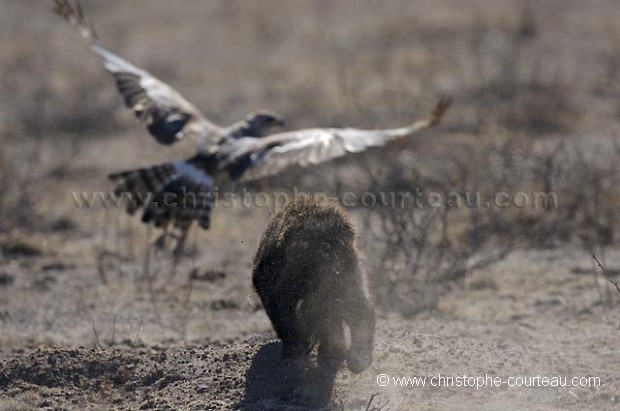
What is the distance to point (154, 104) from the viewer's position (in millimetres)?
9516

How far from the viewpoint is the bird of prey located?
834 cm

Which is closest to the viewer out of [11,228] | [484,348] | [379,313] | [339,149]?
[484,348]

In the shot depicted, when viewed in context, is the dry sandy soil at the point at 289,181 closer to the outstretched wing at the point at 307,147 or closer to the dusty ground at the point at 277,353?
the dusty ground at the point at 277,353

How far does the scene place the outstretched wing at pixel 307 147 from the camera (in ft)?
26.9

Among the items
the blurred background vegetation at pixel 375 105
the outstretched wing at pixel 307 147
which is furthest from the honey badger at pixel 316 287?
the outstretched wing at pixel 307 147

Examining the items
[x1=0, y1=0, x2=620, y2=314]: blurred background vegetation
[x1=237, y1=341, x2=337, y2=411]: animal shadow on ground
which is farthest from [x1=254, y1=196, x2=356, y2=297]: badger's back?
[x1=0, y1=0, x2=620, y2=314]: blurred background vegetation

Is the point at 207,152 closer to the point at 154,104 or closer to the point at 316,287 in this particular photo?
the point at 154,104

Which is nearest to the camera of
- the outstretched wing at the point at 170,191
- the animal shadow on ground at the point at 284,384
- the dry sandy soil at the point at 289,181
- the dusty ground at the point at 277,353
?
the animal shadow on ground at the point at 284,384

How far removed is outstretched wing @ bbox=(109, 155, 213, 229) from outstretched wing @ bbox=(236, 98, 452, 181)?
0.32m

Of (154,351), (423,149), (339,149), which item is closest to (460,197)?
(339,149)

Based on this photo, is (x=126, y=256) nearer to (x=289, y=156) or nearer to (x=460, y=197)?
(x=289, y=156)

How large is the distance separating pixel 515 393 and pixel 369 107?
7656mm

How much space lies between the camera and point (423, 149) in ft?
38.1

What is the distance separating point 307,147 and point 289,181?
2816 mm
